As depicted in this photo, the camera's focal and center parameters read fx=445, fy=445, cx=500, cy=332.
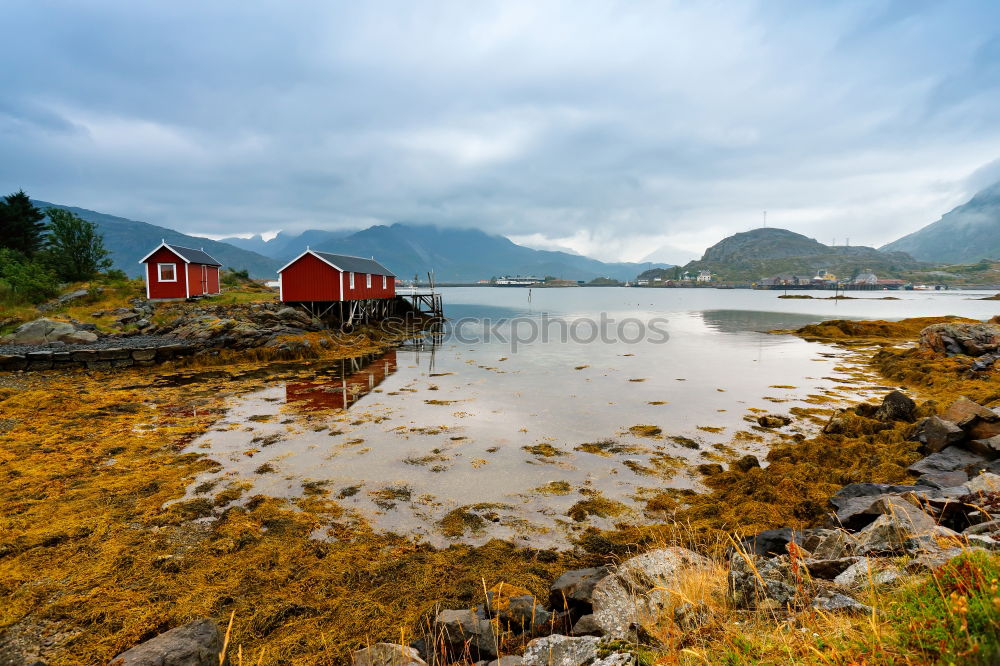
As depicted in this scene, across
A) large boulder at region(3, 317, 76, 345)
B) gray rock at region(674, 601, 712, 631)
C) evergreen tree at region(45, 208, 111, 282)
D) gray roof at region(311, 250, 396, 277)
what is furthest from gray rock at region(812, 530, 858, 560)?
evergreen tree at region(45, 208, 111, 282)

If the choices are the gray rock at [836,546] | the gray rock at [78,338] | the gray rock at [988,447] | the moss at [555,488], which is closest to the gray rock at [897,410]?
Result: the gray rock at [988,447]

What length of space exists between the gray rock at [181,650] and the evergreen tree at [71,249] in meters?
43.7

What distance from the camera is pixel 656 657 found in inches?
133

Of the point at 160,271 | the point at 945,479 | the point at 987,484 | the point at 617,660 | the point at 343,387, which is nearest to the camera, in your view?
the point at 617,660

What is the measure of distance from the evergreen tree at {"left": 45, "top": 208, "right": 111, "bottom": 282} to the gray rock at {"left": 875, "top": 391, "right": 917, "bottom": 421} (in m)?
49.9

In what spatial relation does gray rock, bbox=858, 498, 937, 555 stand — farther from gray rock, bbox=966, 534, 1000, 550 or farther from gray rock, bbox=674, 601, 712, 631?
gray rock, bbox=674, 601, 712, 631

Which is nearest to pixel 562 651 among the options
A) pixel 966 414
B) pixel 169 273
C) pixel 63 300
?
pixel 966 414

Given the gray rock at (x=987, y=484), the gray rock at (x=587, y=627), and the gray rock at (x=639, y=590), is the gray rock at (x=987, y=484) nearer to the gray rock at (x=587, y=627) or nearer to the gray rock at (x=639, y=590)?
the gray rock at (x=639, y=590)

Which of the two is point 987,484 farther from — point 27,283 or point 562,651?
point 27,283

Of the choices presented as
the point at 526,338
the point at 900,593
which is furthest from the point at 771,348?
the point at 900,593

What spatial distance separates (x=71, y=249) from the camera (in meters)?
37.1

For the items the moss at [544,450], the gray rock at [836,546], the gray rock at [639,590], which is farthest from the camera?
the moss at [544,450]

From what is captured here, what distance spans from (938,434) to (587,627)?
10431 mm

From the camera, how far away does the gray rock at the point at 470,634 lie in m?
4.79
